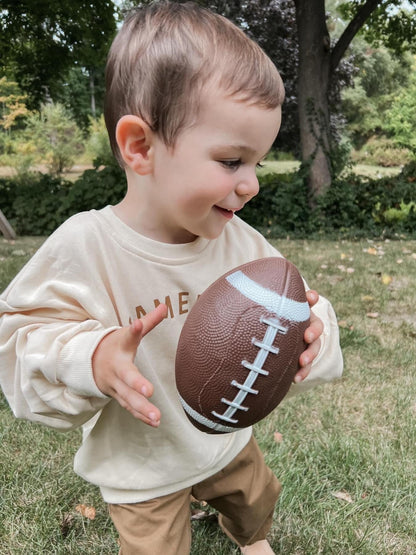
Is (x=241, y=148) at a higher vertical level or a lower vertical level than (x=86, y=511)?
higher

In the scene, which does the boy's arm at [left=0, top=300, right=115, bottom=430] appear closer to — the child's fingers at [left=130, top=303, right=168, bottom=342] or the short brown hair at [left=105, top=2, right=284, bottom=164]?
the child's fingers at [left=130, top=303, right=168, bottom=342]

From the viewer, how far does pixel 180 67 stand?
142cm

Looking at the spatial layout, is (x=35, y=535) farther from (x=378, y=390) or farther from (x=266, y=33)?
(x=266, y=33)

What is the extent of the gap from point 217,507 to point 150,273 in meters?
1.05

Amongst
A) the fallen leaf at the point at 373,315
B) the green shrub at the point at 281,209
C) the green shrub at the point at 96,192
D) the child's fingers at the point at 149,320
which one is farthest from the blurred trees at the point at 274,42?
the child's fingers at the point at 149,320

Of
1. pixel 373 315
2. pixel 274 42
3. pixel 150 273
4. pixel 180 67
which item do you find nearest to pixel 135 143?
pixel 180 67

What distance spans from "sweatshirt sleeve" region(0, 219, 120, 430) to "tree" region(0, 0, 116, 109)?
1093 centimetres

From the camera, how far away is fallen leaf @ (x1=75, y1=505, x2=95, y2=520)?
2326 millimetres

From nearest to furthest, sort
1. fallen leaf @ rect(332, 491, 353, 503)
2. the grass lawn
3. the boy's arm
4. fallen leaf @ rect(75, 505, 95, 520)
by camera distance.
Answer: the boy's arm < the grass lawn < fallen leaf @ rect(75, 505, 95, 520) < fallen leaf @ rect(332, 491, 353, 503)

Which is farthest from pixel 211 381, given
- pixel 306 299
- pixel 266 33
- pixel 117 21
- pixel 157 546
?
pixel 266 33

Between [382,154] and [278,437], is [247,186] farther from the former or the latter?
[382,154]

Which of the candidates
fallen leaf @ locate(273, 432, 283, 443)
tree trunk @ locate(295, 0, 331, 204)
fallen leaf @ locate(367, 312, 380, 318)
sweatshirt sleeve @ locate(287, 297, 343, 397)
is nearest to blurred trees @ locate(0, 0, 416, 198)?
tree trunk @ locate(295, 0, 331, 204)

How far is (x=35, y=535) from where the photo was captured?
7.26 ft

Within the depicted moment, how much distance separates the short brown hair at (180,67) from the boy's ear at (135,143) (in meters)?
0.03
